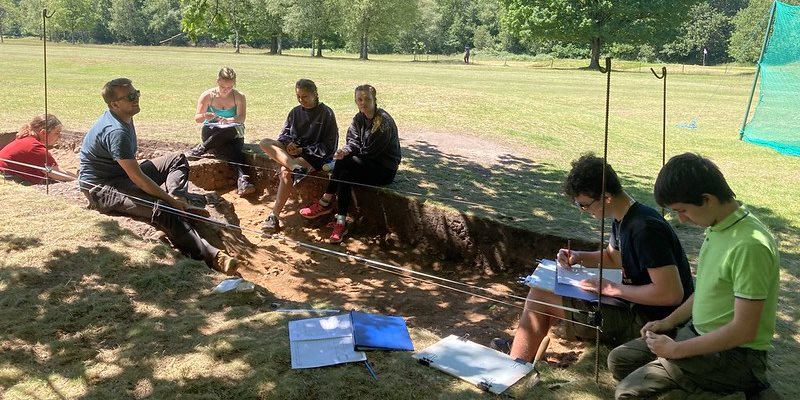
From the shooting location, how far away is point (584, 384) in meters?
3.51

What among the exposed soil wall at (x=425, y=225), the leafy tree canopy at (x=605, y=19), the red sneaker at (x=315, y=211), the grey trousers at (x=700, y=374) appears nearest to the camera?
the grey trousers at (x=700, y=374)

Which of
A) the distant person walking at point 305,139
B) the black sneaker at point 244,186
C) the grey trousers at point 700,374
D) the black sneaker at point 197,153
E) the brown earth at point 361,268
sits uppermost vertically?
the distant person walking at point 305,139

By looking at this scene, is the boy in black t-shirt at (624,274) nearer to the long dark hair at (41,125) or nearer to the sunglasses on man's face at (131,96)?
the sunglasses on man's face at (131,96)

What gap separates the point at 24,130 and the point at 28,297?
13.8 feet

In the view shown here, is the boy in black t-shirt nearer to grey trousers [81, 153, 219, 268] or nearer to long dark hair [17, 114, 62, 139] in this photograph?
grey trousers [81, 153, 219, 268]

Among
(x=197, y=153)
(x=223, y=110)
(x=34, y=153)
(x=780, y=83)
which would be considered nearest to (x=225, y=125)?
(x=223, y=110)

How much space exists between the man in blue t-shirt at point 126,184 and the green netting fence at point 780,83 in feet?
40.8

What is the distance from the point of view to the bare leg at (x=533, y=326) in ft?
13.1

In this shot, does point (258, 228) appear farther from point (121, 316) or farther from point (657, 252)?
point (657, 252)

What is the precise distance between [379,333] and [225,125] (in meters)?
5.44

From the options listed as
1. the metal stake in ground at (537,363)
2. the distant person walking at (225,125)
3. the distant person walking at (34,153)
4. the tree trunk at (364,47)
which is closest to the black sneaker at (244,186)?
the distant person walking at (225,125)

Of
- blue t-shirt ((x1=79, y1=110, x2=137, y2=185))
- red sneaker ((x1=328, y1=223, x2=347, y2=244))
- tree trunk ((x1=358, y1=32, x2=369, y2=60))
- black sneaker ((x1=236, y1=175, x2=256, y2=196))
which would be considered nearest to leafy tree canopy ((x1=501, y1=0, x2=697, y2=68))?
tree trunk ((x1=358, y1=32, x2=369, y2=60))

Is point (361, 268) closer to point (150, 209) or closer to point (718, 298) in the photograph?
point (150, 209)

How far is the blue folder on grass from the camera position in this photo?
3.79 metres
